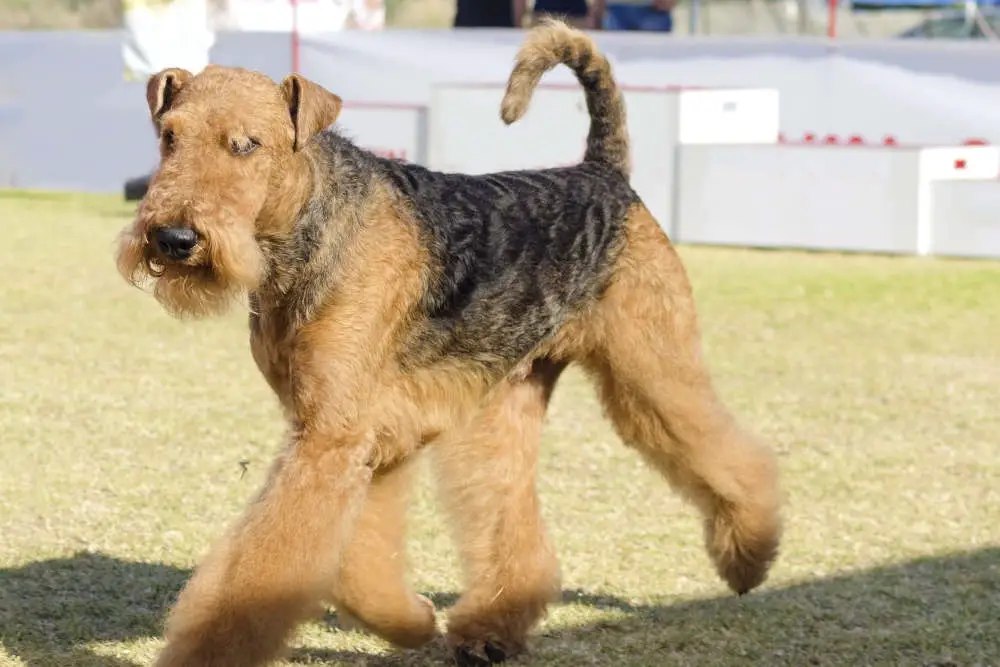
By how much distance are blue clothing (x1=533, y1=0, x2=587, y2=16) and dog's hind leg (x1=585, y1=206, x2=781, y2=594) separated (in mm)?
9629

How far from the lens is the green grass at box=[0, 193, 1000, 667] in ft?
12.9

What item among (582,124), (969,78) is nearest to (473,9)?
(582,124)

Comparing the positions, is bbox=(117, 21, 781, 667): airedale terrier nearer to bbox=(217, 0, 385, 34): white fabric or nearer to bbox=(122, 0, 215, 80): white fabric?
bbox=(217, 0, 385, 34): white fabric

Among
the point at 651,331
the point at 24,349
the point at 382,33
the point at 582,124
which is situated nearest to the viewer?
the point at 651,331

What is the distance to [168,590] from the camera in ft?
13.7

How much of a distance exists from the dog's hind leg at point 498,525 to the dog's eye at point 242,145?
953 millimetres

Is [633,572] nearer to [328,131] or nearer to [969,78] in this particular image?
[328,131]

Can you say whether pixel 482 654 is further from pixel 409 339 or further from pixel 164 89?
pixel 164 89

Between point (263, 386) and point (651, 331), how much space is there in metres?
3.09

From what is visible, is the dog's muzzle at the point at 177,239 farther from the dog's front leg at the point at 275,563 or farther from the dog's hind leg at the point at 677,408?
the dog's hind leg at the point at 677,408

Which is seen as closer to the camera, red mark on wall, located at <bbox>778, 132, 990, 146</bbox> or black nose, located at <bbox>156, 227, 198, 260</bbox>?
black nose, located at <bbox>156, 227, 198, 260</bbox>

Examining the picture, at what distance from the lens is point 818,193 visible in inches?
437

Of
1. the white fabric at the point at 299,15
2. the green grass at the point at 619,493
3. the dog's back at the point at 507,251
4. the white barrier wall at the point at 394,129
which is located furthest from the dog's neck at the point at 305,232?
the white fabric at the point at 299,15

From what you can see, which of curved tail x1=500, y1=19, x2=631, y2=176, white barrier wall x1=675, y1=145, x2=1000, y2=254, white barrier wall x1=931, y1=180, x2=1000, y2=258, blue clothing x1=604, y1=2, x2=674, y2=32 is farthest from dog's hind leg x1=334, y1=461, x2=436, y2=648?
blue clothing x1=604, y1=2, x2=674, y2=32
